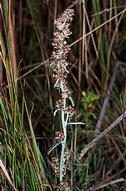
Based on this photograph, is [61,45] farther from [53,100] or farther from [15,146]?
[53,100]

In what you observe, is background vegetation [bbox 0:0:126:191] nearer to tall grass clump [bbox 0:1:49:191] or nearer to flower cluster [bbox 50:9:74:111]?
tall grass clump [bbox 0:1:49:191]

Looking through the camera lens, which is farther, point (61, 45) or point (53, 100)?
point (53, 100)

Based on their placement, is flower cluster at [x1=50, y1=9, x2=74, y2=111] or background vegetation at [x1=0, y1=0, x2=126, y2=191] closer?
flower cluster at [x1=50, y1=9, x2=74, y2=111]

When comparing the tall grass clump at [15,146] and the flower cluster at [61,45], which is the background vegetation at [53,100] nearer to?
the tall grass clump at [15,146]

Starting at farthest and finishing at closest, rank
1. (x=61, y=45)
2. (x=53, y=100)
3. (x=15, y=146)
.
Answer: (x=53, y=100), (x=15, y=146), (x=61, y=45)

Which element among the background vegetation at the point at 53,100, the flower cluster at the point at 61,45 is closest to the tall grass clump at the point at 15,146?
the background vegetation at the point at 53,100

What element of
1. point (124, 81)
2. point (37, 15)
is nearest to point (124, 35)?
point (124, 81)

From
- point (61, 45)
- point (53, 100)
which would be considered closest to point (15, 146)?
point (61, 45)

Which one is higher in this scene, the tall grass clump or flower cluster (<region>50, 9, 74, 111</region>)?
flower cluster (<region>50, 9, 74, 111</region>)

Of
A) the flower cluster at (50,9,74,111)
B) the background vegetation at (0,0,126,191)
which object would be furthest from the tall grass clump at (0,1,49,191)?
the flower cluster at (50,9,74,111)

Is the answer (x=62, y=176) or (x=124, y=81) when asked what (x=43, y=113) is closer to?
(x=124, y=81)
